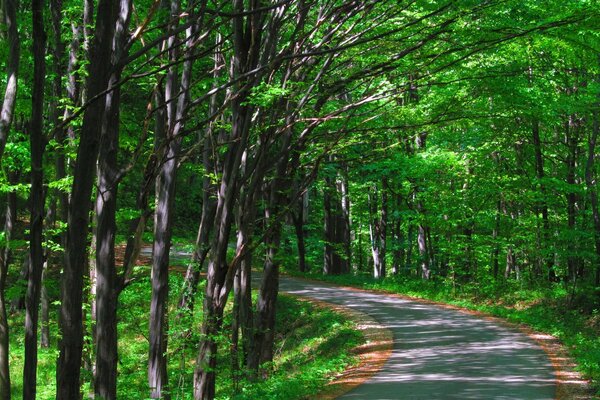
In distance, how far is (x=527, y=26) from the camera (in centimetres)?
1045

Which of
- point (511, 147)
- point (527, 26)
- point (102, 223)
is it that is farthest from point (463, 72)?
point (511, 147)

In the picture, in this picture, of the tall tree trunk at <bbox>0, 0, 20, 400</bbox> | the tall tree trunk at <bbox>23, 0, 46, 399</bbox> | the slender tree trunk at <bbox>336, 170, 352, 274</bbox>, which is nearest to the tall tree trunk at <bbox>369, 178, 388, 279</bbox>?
the slender tree trunk at <bbox>336, 170, 352, 274</bbox>

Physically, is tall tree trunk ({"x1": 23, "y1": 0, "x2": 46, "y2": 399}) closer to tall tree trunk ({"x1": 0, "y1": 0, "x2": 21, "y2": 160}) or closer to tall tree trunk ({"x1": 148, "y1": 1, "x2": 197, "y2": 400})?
tall tree trunk ({"x1": 0, "y1": 0, "x2": 21, "y2": 160})

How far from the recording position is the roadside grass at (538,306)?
13000 mm

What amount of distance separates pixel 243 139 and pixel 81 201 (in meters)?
4.16

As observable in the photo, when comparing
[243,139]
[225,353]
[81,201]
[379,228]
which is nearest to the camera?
[81,201]

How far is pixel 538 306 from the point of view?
19.9 m

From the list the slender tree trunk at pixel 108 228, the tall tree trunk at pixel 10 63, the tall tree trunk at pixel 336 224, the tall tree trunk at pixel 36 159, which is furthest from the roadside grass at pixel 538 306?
the tall tree trunk at pixel 10 63

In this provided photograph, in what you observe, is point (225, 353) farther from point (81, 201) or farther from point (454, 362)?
point (81, 201)

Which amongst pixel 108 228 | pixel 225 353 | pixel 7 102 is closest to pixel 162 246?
pixel 7 102

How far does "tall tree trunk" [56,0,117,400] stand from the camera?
14.2ft

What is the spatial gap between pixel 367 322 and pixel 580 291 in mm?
6671

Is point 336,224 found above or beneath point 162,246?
above

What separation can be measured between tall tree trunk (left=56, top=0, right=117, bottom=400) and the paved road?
5601mm
